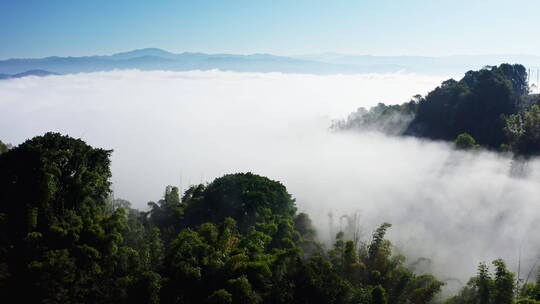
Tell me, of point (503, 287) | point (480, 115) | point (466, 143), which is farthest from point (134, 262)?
point (480, 115)

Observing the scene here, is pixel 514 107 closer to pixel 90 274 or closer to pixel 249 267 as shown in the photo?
pixel 249 267

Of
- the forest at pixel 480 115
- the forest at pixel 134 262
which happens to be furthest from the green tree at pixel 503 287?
the forest at pixel 480 115


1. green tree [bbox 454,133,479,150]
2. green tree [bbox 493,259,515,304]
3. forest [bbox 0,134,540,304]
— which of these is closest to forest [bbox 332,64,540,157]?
green tree [bbox 454,133,479,150]

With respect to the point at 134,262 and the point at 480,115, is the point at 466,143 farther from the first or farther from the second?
the point at 134,262

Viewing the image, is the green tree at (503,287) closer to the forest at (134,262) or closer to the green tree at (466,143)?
the forest at (134,262)

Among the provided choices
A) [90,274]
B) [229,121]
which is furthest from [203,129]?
[90,274]

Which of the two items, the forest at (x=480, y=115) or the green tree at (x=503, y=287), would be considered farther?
the forest at (x=480, y=115)
